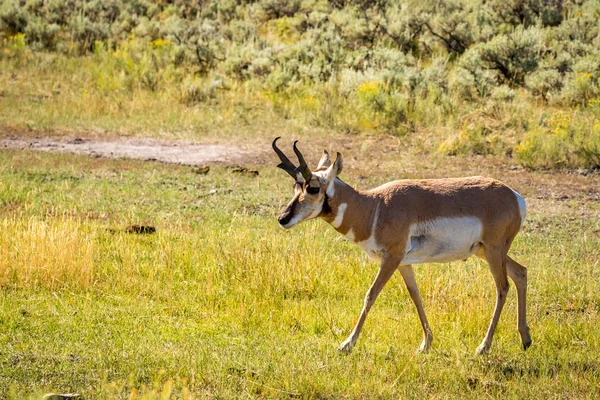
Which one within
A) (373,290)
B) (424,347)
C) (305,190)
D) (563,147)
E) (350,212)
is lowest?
(563,147)

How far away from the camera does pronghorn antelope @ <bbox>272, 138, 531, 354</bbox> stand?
7559mm

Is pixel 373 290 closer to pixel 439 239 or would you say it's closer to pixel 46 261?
pixel 439 239

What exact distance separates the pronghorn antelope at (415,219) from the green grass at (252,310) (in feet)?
1.94

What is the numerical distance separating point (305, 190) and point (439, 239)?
4.25ft

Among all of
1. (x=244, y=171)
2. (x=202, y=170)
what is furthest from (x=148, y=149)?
(x=244, y=171)

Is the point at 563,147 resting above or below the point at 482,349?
below

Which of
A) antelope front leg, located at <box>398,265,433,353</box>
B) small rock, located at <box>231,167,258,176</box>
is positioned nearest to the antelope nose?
antelope front leg, located at <box>398,265,433,353</box>

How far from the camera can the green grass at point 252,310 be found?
6.95m

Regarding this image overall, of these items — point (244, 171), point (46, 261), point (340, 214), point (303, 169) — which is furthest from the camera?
point (244, 171)

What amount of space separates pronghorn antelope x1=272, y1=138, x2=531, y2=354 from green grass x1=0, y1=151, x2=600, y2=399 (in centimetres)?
59

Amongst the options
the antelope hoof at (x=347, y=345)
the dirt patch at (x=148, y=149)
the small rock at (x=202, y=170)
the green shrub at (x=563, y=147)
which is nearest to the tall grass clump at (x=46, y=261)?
the antelope hoof at (x=347, y=345)

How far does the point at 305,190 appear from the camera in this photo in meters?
7.38

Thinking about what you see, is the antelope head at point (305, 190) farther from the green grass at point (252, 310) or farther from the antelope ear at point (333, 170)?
the green grass at point (252, 310)

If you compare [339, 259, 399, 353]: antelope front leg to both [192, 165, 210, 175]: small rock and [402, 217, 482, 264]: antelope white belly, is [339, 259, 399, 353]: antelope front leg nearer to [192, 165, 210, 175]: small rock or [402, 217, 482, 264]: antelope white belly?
[402, 217, 482, 264]: antelope white belly
